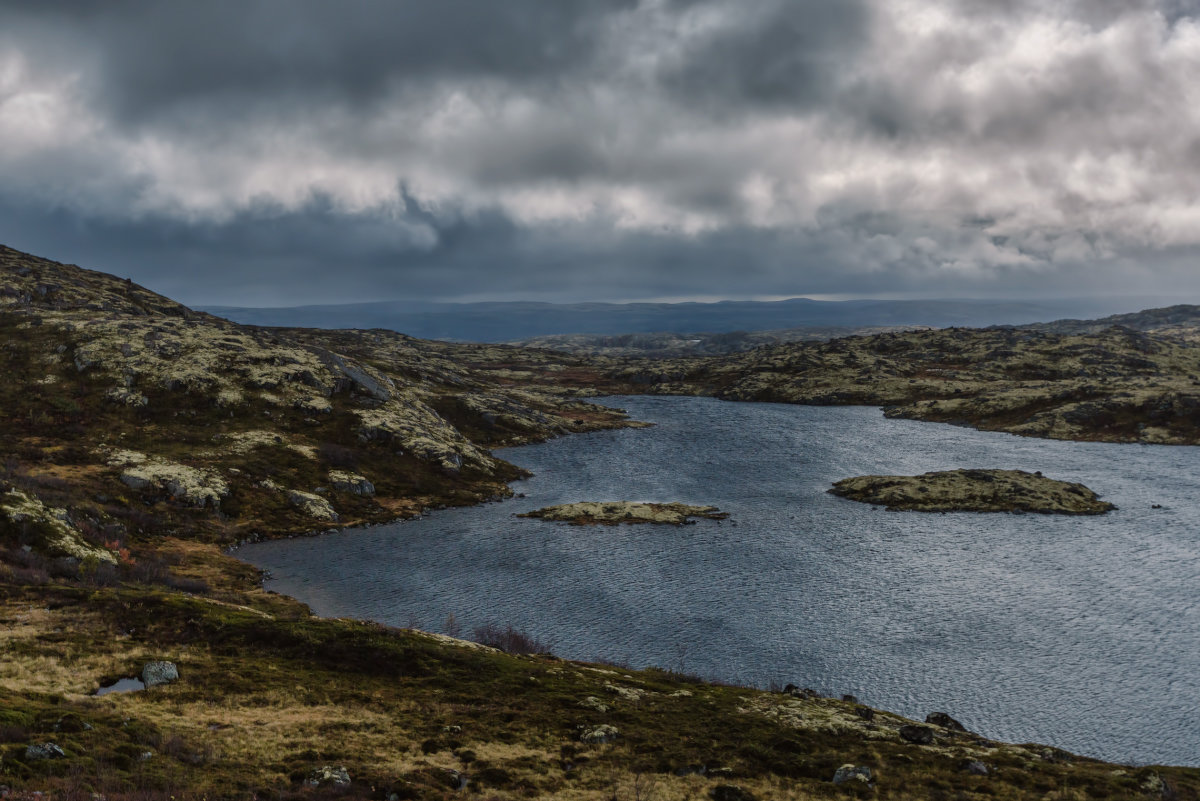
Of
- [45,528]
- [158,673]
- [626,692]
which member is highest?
[45,528]

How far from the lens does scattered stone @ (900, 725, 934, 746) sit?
112 ft

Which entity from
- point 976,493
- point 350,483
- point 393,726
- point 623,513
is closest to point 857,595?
point 623,513

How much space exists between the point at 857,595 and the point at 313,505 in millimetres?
74520

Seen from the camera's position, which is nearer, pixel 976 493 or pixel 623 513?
pixel 623 513

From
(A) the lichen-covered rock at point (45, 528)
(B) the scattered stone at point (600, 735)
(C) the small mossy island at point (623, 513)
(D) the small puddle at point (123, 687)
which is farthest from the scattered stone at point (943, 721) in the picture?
(A) the lichen-covered rock at point (45, 528)

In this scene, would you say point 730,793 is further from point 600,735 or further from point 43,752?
point 43,752

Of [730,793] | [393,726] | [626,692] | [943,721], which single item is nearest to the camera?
[730,793]

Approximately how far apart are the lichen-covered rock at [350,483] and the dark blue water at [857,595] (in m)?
13.1

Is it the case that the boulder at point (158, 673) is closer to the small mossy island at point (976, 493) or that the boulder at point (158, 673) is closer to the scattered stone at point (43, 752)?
the scattered stone at point (43, 752)

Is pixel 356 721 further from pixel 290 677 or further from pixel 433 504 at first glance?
pixel 433 504

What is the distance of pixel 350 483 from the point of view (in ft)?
336

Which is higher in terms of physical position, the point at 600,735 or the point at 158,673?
the point at 158,673

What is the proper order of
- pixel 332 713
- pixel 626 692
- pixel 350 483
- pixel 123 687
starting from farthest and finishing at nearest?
pixel 350 483 → pixel 626 692 → pixel 332 713 → pixel 123 687

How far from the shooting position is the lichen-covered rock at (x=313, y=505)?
91688mm
